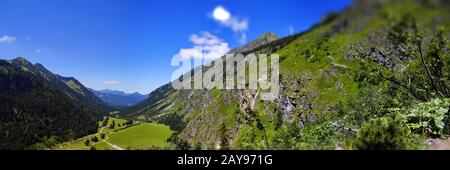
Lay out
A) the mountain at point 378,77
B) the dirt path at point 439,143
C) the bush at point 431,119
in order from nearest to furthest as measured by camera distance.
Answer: the mountain at point 378,77
the dirt path at point 439,143
the bush at point 431,119

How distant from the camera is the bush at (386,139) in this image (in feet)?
32.7

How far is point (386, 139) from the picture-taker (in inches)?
422

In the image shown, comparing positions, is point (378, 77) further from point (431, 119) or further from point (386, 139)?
point (386, 139)

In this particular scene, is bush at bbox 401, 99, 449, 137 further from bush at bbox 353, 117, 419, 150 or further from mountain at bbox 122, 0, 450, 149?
bush at bbox 353, 117, 419, 150

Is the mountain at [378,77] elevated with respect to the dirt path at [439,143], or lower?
elevated

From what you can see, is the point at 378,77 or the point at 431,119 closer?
the point at 431,119

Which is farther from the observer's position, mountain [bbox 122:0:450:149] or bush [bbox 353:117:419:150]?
mountain [bbox 122:0:450:149]

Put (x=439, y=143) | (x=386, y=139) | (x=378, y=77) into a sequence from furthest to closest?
1. (x=378, y=77)
2. (x=439, y=143)
3. (x=386, y=139)

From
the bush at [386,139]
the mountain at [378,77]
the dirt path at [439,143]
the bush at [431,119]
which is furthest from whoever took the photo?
the bush at [431,119]

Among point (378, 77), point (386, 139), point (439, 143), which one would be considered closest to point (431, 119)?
point (439, 143)

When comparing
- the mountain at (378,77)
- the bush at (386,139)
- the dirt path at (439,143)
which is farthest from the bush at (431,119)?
the bush at (386,139)

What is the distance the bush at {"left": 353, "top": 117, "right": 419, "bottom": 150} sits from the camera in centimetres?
998

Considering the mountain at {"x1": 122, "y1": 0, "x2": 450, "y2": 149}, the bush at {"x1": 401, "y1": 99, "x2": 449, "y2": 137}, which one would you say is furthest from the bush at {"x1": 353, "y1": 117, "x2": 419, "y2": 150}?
the bush at {"x1": 401, "y1": 99, "x2": 449, "y2": 137}

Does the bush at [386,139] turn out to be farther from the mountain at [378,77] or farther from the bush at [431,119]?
the bush at [431,119]
